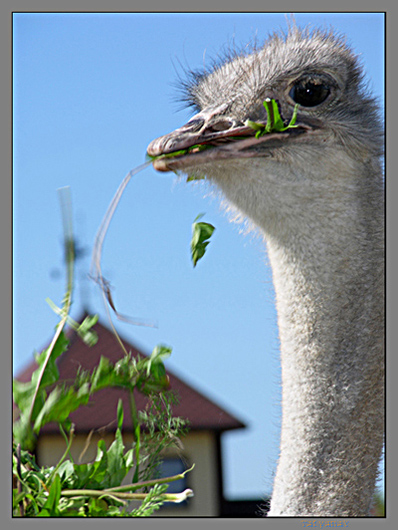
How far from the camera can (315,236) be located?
1986mm

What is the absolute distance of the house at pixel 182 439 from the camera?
2.12 metres

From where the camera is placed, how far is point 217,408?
9.53 feet

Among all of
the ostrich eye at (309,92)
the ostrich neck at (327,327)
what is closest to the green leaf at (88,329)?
the ostrich neck at (327,327)

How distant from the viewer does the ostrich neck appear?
1894 millimetres

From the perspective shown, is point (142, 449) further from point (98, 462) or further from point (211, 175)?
point (211, 175)

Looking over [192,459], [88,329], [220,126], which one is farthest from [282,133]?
[192,459]

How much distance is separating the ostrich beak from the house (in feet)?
1.56

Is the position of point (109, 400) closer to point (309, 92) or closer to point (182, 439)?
point (182, 439)

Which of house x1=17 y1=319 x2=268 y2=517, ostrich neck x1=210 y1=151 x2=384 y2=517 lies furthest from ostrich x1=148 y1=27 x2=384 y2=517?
house x1=17 y1=319 x2=268 y2=517

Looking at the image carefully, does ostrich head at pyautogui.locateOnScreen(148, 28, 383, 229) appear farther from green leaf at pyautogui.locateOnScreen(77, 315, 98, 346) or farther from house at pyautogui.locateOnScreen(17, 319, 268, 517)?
house at pyautogui.locateOnScreen(17, 319, 268, 517)

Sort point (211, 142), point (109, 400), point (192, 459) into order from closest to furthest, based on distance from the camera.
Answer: point (211, 142) < point (192, 459) < point (109, 400)

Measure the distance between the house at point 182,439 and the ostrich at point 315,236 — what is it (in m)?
0.34

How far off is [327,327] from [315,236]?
24 cm

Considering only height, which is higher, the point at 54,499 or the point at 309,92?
the point at 309,92
